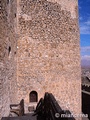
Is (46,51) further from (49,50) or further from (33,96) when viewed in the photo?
(33,96)

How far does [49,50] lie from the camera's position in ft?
28.8

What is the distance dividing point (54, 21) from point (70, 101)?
12.0ft

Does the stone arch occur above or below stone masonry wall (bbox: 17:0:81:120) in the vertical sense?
below

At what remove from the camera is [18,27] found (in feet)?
27.1

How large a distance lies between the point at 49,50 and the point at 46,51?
153 mm

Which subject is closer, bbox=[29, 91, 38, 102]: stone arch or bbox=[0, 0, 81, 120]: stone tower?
bbox=[0, 0, 81, 120]: stone tower

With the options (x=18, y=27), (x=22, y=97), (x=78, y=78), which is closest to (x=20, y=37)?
(x=18, y=27)

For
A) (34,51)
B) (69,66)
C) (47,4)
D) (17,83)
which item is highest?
(47,4)

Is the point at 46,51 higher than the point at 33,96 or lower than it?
higher

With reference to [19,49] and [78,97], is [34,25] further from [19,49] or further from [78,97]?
[78,97]

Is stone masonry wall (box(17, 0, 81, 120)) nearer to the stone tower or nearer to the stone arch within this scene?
the stone tower

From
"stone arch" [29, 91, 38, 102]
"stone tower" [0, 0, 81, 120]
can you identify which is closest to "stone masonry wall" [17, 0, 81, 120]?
"stone tower" [0, 0, 81, 120]

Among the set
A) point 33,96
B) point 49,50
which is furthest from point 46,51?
point 33,96

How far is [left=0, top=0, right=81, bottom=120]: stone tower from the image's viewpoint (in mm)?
8328
